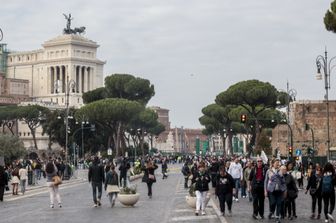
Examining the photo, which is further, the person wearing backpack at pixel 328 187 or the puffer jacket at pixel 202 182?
the puffer jacket at pixel 202 182

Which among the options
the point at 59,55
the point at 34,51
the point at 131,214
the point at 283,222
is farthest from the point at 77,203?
the point at 34,51

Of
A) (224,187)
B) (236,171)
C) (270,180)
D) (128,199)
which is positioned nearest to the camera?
(270,180)

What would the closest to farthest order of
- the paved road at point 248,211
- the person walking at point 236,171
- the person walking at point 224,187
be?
the paved road at point 248,211, the person walking at point 224,187, the person walking at point 236,171

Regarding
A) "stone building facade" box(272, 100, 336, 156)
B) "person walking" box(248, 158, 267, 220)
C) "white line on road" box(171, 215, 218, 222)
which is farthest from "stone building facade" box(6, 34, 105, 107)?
"person walking" box(248, 158, 267, 220)

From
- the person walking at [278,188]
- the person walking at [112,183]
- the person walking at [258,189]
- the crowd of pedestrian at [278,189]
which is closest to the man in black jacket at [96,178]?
the person walking at [112,183]

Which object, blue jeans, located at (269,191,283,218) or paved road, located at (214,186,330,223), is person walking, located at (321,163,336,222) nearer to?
paved road, located at (214,186,330,223)

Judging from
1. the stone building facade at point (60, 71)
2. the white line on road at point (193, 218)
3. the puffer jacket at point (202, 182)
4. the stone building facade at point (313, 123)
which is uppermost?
the stone building facade at point (60, 71)

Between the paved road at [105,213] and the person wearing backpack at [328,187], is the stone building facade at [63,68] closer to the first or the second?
the paved road at [105,213]

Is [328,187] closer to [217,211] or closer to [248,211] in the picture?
[248,211]

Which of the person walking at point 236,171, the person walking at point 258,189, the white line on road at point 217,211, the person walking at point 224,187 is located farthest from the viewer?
the person walking at point 236,171

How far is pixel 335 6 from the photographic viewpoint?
31000mm

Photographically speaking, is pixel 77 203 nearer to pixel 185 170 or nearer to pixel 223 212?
pixel 223 212

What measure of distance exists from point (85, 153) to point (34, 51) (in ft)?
273

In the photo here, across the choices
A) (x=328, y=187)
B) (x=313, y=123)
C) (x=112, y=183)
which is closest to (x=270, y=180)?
(x=328, y=187)
